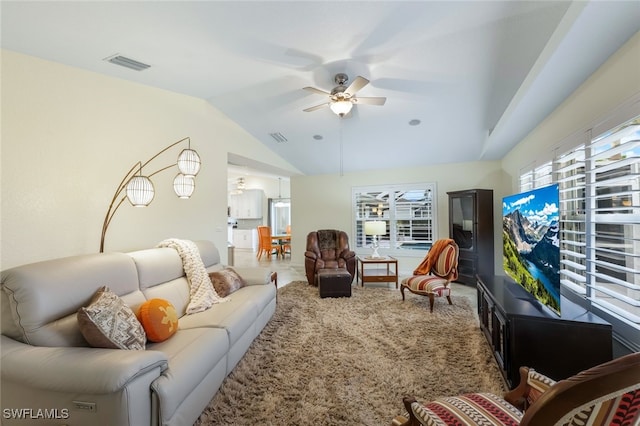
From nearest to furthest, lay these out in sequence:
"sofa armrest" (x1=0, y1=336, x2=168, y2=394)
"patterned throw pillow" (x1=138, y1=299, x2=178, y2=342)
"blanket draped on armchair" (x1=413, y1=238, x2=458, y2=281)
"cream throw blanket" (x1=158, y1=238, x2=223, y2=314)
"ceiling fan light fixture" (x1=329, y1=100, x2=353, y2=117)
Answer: "sofa armrest" (x1=0, y1=336, x2=168, y2=394)
"patterned throw pillow" (x1=138, y1=299, x2=178, y2=342)
"cream throw blanket" (x1=158, y1=238, x2=223, y2=314)
"ceiling fan light fixture" (x1=329, y1=100, x2=353, y2=117)
"blanket draped on armchair" (x1=413, y1=238, x2=458, y2=281)

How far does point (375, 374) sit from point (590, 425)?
5.43 feet

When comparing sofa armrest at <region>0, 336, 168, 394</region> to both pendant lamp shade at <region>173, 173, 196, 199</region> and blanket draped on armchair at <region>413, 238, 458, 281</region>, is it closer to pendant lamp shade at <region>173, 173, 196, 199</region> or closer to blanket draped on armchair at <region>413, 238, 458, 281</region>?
pendant lamp shade at <region>173, 173, 196, 199</region>

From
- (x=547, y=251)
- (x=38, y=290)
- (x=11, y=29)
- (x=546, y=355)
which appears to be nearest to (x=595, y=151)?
(x=547, y=251)

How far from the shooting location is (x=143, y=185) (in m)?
2.65

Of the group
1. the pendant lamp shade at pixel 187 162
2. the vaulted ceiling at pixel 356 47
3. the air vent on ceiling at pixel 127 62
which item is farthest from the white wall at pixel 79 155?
the pendant lamp shade at pixel 187 162

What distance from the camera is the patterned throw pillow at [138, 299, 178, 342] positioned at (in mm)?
1795

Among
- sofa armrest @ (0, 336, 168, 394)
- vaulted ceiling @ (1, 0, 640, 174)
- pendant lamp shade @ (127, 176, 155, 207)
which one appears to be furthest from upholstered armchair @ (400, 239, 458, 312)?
pendant lamp shade @ (127, 176, 155, 207)

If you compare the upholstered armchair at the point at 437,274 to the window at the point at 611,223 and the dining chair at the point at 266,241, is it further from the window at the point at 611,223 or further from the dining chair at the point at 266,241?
the dining chair at the point at 266,241

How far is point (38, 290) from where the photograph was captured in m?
1.48

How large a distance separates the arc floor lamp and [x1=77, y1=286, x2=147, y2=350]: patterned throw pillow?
3.70 feet

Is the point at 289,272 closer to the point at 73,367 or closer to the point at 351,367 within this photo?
the point at 351,367

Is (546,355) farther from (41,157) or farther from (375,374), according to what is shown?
(41,157)

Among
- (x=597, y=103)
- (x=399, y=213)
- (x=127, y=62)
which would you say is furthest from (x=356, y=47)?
(x=399, y=213)

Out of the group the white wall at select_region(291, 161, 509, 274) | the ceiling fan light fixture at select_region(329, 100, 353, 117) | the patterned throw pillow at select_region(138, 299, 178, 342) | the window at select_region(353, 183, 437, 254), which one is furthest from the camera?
the window at select_region(353, 183, 437, 254)
